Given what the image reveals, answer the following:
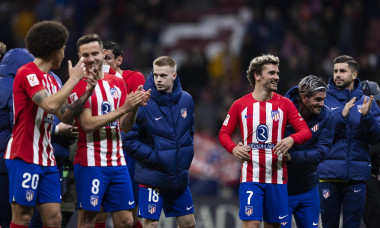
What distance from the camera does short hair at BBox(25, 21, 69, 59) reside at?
559 cm

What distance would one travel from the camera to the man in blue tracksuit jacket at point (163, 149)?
6.82m

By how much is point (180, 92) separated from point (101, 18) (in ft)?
31.4

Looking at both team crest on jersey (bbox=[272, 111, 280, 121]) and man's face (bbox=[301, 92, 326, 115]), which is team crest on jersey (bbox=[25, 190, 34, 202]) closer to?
team crest on jersey (bbox=[272, 111, 280, 121])

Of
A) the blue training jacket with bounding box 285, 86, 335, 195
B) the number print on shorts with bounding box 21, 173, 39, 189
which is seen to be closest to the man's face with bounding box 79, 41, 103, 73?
the number print on shorts with bounding box 21, 173, 39, 189

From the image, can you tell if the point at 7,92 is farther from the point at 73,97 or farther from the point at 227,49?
the point at 227,49

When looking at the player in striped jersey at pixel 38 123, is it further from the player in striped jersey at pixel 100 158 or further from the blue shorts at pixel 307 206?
the blue shorts at pixel 307 206

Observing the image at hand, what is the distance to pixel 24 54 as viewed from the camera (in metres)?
6.43

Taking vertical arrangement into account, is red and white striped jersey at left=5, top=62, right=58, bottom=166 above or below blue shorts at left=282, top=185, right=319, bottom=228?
above

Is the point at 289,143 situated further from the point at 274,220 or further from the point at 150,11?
the point at 150,11

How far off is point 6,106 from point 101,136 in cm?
111

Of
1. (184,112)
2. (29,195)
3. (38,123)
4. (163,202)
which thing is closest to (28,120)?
(38,123)

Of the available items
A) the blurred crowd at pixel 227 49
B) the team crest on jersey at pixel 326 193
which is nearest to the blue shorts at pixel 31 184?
the team crest on jersey at pixel 326 193

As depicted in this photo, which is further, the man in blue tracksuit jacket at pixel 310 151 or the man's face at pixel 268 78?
the man in blue tracksuit jacket at pixel 310 151

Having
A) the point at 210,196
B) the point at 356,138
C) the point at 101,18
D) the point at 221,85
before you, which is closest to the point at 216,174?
the point at 210,196
